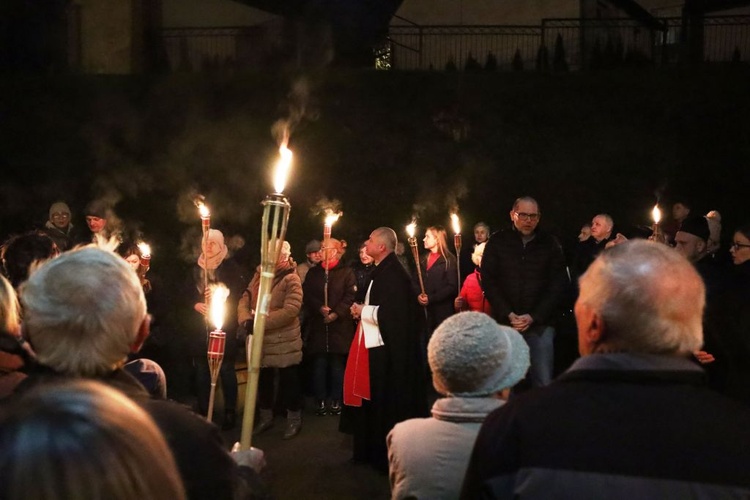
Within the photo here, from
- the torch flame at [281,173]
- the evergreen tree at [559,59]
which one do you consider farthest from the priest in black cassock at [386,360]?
the evergreen tree at [559,59]

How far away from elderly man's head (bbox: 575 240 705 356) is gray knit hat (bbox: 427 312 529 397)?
701 mm

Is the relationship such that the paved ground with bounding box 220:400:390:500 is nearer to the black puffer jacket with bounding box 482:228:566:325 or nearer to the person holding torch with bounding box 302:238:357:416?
the person holding torch with bounding box 302:238:357:416

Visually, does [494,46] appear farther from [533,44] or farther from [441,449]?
[441,449]

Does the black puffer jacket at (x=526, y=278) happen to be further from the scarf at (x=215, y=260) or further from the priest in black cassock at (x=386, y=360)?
the scarf at (x=215, y=260)

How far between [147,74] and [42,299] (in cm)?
1337

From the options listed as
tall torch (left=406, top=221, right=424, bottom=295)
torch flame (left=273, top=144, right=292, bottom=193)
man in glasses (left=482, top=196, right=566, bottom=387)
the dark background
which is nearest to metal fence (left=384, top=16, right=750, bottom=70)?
the dark background

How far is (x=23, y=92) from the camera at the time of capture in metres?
14.1

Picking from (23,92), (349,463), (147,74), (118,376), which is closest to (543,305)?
(349,463)

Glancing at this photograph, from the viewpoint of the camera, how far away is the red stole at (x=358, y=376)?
6535 mm

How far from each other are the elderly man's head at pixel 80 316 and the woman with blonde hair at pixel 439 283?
22.5ft

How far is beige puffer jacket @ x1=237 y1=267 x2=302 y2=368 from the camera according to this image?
7.50 m

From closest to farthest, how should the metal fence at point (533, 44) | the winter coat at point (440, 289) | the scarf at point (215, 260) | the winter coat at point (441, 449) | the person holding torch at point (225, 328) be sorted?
the winter coat at point (441, 449), the scarf at point (215, 260), the person holding torch at point (225, 328), the winter coat at point (440, 289), the metal fence at point (533, 44)

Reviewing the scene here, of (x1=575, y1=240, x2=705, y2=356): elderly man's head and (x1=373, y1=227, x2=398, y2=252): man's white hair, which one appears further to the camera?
(x1=373, y1=227, x2=398, y2=252): man's white hair

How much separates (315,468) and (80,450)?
215 inches
